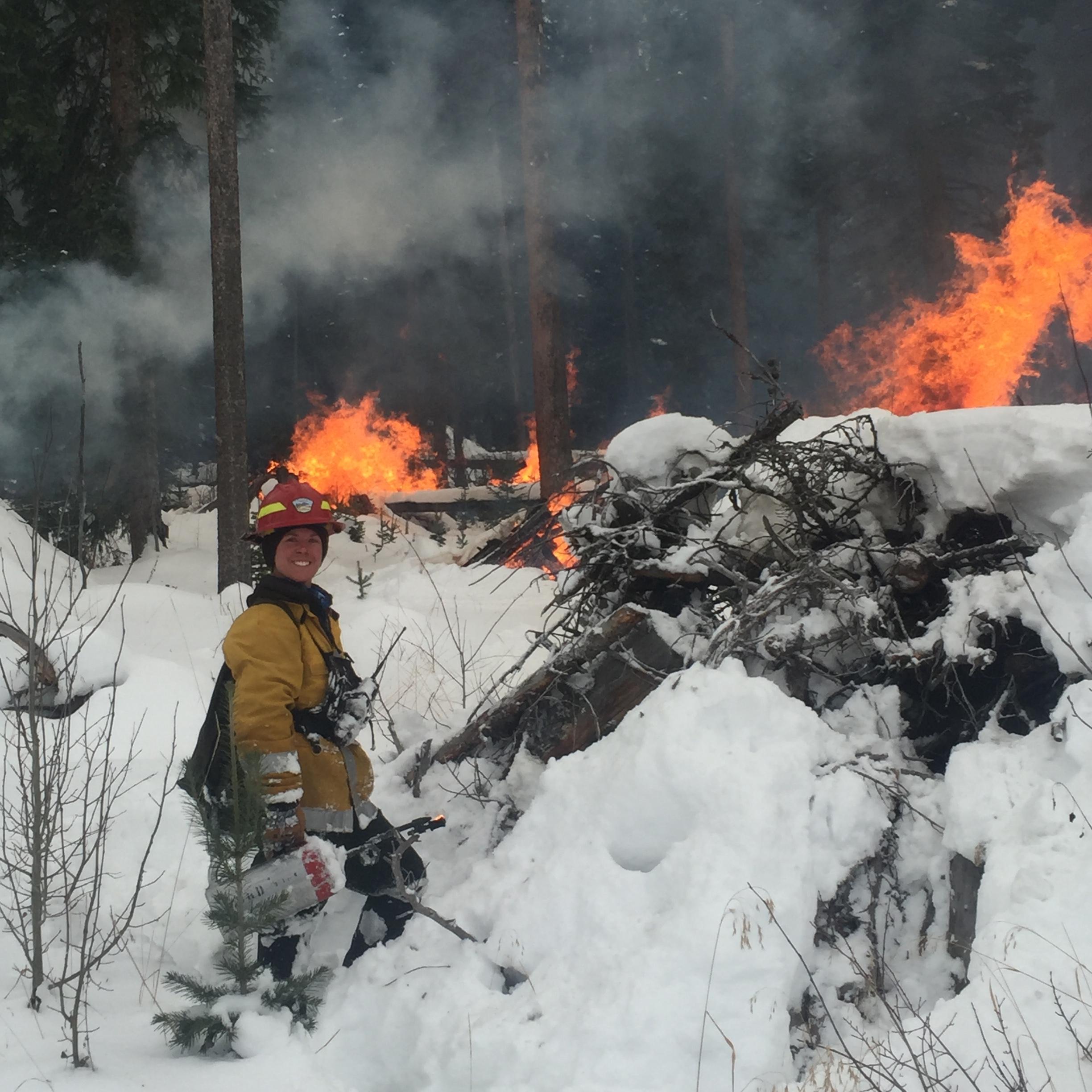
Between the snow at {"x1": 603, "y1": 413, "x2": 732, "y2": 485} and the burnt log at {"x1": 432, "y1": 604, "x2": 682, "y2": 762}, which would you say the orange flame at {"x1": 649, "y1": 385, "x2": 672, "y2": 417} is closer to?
the snow at {"x1": 603, "y1": 413, "x2": 732, "y2": 485}

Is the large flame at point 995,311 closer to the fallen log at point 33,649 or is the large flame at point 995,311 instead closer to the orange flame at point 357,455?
the orange flame at point 357,455

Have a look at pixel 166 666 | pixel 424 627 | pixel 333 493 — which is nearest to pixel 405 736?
pixel 166 666

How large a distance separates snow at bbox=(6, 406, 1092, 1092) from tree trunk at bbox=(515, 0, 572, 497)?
755 centimetres

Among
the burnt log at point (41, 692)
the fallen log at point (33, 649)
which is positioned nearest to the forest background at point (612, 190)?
the burnt log at point (41, 692)

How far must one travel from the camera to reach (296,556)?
3223 mm

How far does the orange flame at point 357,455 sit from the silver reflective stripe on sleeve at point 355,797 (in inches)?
563

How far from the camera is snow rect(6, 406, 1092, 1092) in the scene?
2266mm

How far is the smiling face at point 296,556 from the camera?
10.6 feet

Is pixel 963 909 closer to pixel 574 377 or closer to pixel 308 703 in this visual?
pixel 308 703

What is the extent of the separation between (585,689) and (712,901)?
4.36ft

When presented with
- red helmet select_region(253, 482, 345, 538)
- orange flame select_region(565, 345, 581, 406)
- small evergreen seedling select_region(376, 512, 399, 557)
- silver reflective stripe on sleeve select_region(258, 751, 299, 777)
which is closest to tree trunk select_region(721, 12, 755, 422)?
orange flame select_region(565, 345, 581, 406)

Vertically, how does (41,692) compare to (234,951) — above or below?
above

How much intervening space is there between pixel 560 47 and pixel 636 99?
2.59 meters

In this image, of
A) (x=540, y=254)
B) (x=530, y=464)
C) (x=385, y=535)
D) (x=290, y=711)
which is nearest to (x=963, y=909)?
(x=290, y=711)
